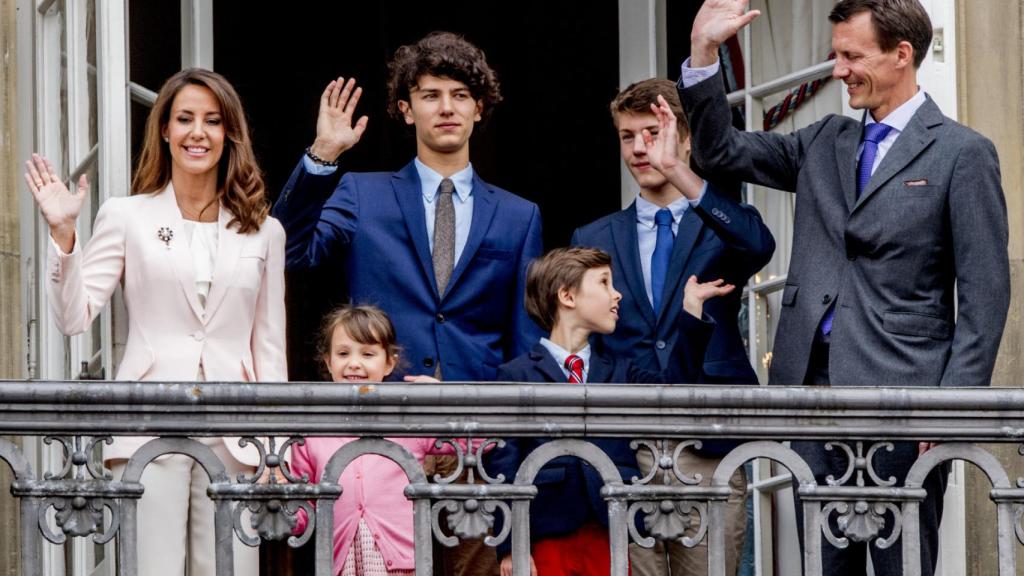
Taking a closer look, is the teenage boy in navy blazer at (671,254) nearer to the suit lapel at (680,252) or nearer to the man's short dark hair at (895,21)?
the suit lapel at (680,252)

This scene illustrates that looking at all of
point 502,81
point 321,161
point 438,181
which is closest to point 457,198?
point 438,181

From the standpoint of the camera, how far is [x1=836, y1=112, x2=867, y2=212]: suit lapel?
24.1ft

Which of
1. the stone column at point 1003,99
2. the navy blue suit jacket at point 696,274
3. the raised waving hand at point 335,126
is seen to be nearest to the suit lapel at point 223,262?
the raised waving hand at point 335,126

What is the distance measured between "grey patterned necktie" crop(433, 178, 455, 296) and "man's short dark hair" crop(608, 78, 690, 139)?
61 cm

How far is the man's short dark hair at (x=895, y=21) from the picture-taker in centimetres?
738

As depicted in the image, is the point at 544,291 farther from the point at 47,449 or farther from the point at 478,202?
the point at 47,449

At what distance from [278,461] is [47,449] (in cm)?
187

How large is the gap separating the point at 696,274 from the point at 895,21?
3.45ft

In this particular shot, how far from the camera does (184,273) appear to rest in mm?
7363

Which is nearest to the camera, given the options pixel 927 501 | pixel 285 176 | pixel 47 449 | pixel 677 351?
pixel 927 501

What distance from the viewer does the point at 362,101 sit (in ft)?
39.3

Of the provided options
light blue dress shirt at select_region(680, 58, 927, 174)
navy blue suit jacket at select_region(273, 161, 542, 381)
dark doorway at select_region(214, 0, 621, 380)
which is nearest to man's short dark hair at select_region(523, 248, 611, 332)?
navy blue suit jacket at select_region(273, 161, 542, 381)

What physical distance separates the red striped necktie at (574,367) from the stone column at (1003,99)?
5.05 feet

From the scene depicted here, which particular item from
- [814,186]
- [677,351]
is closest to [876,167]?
[814,186]
